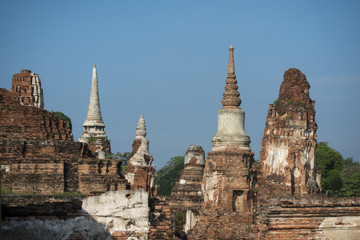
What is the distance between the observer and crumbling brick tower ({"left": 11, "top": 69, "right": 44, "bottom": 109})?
2211 cm

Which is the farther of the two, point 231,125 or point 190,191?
point 190,191

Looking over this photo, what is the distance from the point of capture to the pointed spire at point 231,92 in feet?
79.1

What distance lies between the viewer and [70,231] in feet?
36.2

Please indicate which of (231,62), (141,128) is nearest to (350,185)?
(141,128)

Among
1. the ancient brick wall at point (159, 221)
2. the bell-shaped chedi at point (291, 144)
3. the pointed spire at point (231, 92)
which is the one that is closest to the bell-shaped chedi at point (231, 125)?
the pointed spire at point (231, 92)

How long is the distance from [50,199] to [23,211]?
13.1ft

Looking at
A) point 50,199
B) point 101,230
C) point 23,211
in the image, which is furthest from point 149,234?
point 50,199

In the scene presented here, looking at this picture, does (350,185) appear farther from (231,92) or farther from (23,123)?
(23,123)

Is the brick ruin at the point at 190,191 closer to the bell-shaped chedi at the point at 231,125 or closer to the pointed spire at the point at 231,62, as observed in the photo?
the bell-shaped chedi at the point at 231,125

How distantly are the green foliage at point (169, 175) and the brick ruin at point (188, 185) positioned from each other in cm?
1916

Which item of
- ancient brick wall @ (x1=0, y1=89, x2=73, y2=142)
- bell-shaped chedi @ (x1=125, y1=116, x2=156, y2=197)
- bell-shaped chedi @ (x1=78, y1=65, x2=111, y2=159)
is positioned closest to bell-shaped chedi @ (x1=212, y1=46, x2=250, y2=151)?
bell-shaped chedi @ (x1=125, y1=116, x2=156, y2=197)

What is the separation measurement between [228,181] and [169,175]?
35.5m

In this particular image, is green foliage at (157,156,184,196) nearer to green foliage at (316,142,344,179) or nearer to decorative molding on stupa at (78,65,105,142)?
decorative molding on stupa at (78,65,105,142)

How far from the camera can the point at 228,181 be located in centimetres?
2305
